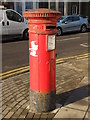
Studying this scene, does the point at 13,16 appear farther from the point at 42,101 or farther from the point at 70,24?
the point at 42,101

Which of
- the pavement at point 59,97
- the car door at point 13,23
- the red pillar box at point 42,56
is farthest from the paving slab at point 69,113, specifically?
the car door at point 13,23

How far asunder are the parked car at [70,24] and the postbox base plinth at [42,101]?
12398 mm

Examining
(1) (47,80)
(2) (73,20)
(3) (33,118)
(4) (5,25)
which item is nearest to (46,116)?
(3) (33,118)

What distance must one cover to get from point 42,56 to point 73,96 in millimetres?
1400

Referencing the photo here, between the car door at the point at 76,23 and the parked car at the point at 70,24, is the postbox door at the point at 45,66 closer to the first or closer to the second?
the parked car at the point at 70,24

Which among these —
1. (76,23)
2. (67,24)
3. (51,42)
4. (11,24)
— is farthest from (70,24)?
(51,42)

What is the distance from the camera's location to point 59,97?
15.9 ft

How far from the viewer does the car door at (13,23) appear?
44.4 feet

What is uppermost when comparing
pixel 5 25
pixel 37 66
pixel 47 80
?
pixel 5 25

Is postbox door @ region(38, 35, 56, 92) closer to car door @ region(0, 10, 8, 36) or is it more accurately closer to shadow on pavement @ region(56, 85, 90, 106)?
shadow on pavement @ region(56, 85, 90, 106)

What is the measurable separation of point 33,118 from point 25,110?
0.34 metres

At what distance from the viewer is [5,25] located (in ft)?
43.8

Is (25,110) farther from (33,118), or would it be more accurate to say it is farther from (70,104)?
(70,104)

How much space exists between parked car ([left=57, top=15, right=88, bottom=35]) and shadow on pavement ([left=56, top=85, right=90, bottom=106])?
37.3ft
